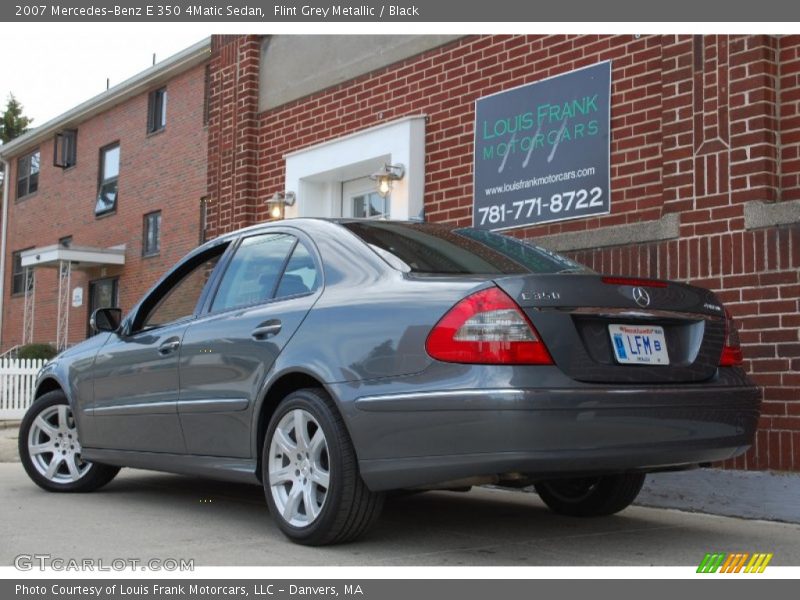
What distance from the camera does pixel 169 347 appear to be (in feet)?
18.6

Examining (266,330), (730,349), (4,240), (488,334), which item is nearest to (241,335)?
(266,330)

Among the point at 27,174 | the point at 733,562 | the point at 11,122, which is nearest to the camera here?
the point at 733,562

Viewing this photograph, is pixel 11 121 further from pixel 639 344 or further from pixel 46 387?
pixel 639 344

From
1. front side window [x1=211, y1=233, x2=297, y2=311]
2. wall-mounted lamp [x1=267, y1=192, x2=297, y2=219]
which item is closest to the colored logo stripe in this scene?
front side window [x1=211, y1=233, x2=297, y2=311]

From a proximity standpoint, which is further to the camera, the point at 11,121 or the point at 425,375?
the point at 11,121

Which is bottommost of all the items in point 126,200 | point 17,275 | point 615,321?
point 615,321

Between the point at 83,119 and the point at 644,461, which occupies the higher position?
the point at 83,119

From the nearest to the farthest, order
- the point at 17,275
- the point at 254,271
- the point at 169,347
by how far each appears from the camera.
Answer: the point at 254,271 → the point at 169,347 → the point at 17,275

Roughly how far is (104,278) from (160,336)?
1995 centimetres

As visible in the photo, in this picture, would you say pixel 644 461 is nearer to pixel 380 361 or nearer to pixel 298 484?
pixel 380 361

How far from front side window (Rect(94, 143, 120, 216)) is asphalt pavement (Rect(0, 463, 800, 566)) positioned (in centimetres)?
1932

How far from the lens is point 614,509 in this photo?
18.1ft

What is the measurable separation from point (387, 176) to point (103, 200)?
58.8 feet
